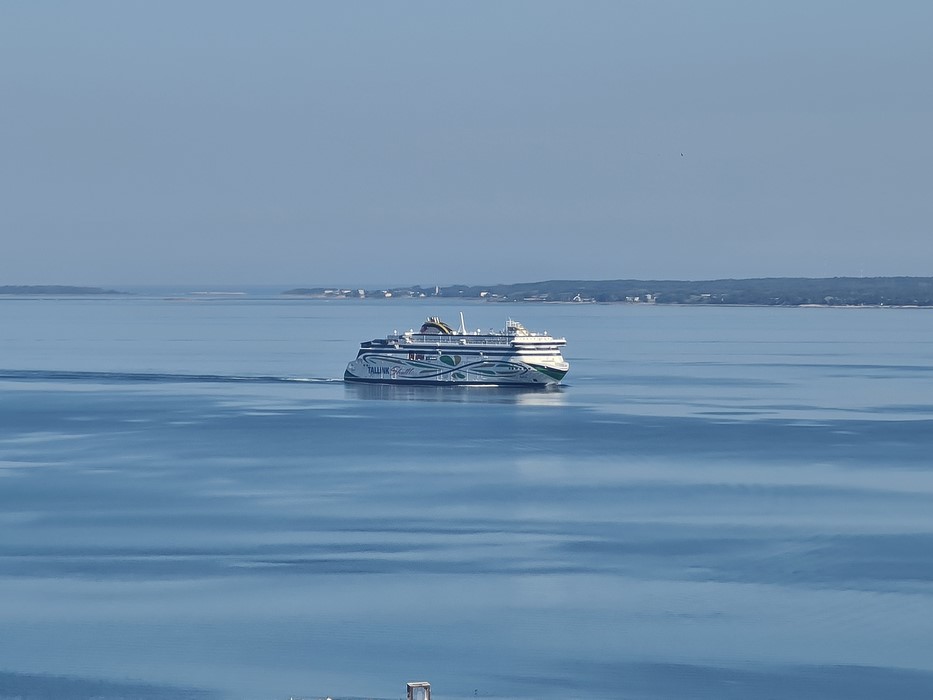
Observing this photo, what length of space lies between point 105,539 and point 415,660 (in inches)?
400

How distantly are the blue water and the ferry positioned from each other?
4.23 metres

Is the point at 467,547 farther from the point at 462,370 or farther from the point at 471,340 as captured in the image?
the point at 471,340

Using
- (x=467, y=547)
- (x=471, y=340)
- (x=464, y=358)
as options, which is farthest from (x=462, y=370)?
(x=467, y=547)

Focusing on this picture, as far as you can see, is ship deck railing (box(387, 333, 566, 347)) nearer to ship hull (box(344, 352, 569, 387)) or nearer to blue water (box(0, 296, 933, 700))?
ship hull (box(344, 352, 569, 387))

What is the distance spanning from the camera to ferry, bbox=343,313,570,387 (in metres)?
62.8

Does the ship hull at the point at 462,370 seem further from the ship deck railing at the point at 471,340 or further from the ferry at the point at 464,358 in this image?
the ship deck railing at the point at 471,340

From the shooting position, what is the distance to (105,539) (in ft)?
91.2

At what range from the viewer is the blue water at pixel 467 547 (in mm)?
19219

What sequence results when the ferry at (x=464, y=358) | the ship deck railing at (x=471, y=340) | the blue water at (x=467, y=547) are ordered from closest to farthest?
1. the blue water at (x=467, y=547)
2. the ferry at (x=464, y=358)
3. the ship deck railing at (x=471, y=340)

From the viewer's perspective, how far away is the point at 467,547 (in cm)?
2730

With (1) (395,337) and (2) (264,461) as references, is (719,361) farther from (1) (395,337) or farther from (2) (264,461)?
(2) (264,461)

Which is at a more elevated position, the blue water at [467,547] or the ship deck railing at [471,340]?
the ship deck railing at [471,340]

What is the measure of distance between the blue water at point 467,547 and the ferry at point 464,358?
423 centimetres

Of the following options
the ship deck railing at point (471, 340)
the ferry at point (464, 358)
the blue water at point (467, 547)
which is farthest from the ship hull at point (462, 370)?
the blue water at point (467, 547)
